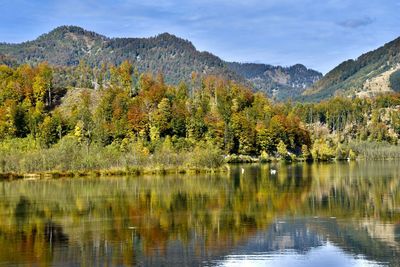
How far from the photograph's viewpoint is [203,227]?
43.9 m

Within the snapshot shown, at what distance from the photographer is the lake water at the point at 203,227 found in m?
33.2

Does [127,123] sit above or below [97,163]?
above

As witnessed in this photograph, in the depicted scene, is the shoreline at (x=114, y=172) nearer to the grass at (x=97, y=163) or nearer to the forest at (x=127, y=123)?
the grass at (x=97, y=163)

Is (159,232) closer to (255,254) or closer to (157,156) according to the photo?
(255,254)

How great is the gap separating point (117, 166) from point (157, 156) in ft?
32.2

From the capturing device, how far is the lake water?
109 ft

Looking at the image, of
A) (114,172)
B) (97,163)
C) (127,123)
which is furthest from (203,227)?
(127,123)

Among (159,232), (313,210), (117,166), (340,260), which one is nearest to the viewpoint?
(340,260)

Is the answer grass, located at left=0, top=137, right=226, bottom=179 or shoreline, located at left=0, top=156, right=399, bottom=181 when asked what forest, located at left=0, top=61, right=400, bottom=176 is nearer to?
grass, located at left=0, top=137, right=226, bottom=179

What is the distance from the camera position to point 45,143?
510ft

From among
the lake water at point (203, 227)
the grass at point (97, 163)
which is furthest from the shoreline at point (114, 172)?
the lake water at point (203, 227)

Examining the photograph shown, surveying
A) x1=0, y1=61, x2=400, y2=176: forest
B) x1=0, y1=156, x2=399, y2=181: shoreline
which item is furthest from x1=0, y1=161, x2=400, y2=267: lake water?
x1=0, y1=61, x2=400, y2=176: forest

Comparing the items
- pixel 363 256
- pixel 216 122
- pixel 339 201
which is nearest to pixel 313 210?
pixel 339 201

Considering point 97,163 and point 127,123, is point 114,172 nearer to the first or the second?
point 97,163
